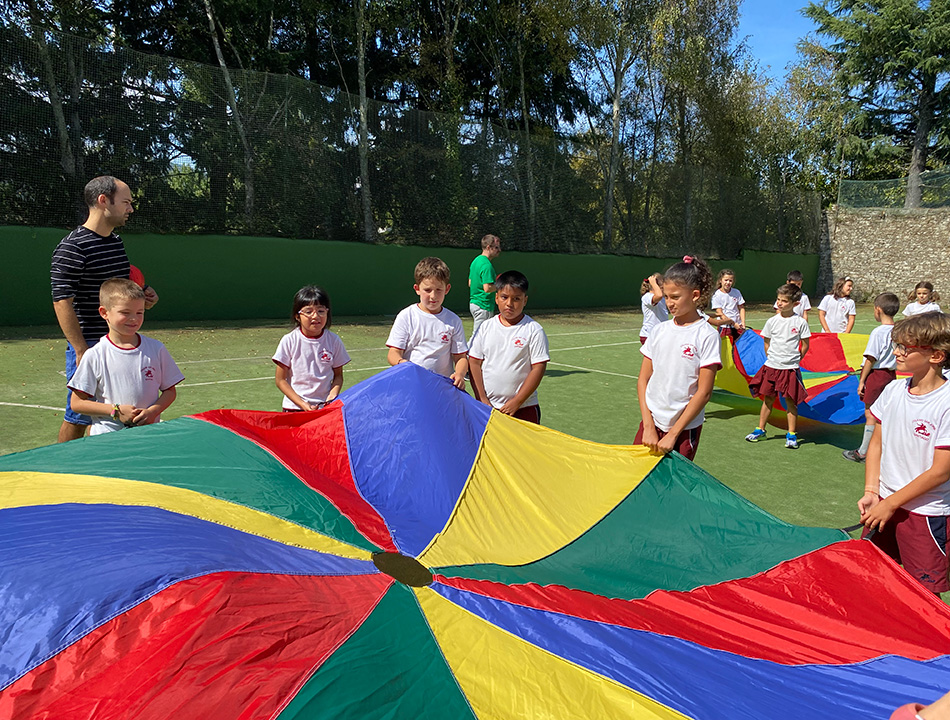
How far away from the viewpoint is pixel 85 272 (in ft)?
12.3

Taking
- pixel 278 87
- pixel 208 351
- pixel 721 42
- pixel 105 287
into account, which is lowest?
pixel 208 351

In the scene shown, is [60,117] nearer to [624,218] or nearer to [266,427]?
[266,427]

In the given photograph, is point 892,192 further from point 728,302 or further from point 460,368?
point 460,368

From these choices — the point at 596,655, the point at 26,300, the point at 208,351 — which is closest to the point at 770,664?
the point at 596,655

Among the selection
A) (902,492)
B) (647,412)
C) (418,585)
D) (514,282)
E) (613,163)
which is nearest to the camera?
(418,585)

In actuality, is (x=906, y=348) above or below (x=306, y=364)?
above

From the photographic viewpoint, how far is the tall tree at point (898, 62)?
3147 cm

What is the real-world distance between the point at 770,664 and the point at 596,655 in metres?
0.48

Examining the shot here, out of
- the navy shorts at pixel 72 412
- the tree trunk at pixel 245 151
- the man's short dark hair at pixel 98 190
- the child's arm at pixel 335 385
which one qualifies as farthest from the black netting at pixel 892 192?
the navy shorts at pixel 72 412

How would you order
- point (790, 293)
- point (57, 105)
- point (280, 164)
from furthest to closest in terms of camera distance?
point (280, 164)
point (57, 105)
point (790, 293)

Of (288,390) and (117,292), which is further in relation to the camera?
(288,390)

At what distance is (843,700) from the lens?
5.76ft

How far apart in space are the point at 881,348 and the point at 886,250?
23.6 metres

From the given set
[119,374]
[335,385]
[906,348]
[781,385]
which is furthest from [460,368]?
[781,385]
